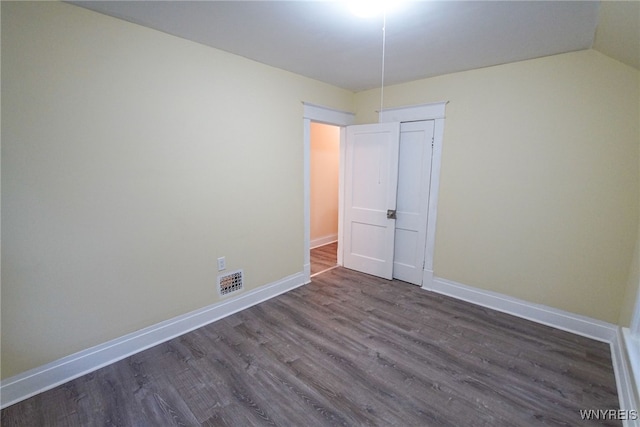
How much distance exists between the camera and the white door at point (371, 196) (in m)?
3.49

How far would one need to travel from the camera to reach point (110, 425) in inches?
63.4

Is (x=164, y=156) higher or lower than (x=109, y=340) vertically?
higher

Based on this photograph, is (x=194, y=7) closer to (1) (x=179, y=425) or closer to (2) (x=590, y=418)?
(1) (x=179, y=425)

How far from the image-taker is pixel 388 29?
2029 mm

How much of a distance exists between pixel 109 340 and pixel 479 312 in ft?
10.9

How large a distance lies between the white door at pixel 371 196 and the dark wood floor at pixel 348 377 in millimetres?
1051

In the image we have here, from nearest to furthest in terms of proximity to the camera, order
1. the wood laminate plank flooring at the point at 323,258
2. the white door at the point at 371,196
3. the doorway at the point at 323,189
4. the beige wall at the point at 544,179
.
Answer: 1. the beige wall at the point at 544,179
2. the white door at the point at 371,196
3. the wood laminate plank flooring at the point at 323,258
4. the doorway at the point at 323,189

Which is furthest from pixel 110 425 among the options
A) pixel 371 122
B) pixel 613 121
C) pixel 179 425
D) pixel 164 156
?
pixel 613 121

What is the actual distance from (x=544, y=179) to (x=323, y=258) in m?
3.03

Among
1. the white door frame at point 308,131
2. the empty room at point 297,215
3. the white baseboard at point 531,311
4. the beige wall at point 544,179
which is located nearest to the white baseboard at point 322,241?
the white door frame at point 308,131

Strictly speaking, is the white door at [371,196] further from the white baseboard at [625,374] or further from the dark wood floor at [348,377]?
the white baseboard at [625,374]

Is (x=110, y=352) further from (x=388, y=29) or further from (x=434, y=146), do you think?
(x=434, y=146)

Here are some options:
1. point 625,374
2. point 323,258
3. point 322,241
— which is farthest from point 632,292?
point 322,241

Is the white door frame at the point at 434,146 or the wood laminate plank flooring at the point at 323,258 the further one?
the wood laminate plank flooring at the point at 323,258
